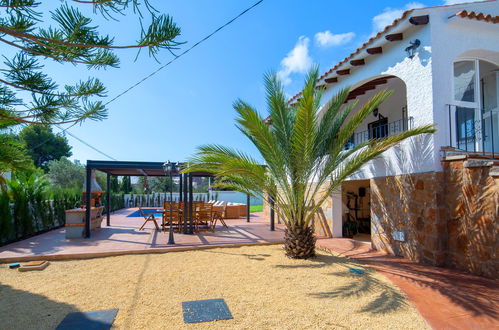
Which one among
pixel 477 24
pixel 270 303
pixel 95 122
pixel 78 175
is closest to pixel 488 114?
pixel 477 24

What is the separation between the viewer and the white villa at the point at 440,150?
17.7ft

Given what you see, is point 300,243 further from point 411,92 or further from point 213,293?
point 411,92

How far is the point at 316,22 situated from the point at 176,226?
830 cm

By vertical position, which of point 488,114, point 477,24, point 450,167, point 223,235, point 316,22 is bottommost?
point 223,235

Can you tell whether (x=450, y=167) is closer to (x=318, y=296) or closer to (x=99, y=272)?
(x=318, y=296)

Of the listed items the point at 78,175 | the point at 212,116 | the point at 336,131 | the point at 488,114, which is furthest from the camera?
the point at 78,175

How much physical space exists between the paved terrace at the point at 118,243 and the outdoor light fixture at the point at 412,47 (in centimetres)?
573

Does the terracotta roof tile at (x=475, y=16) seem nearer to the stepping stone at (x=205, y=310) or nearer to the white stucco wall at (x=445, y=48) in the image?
the white stucco wall at (x=445, y=48)

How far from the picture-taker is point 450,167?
583cm

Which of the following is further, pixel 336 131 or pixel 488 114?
pixel 488 114

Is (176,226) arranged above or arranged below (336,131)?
below

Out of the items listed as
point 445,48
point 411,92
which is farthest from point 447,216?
point 445,48

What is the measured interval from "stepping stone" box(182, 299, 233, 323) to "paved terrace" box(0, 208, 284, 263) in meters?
3.65

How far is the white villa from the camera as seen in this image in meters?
5.38
